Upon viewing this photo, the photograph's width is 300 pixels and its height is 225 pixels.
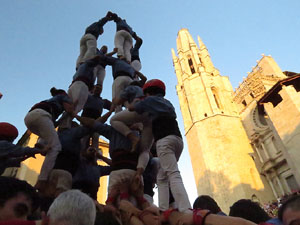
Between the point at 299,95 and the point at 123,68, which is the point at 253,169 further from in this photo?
the point at 123,68

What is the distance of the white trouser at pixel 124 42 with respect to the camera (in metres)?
7.14

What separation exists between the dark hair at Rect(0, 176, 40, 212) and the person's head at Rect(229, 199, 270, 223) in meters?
2.73

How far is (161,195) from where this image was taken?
3.81m

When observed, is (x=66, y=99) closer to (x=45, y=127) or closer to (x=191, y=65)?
(x=45, y=127)

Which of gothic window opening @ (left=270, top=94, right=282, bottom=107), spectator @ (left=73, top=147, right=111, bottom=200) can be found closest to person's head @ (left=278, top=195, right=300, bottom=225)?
spectator @ (left=73, top=147, right=111, bottom=200)

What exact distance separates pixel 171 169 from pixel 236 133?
32.4 m

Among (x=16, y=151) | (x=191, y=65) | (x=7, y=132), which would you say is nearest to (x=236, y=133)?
(x=191, y=65)

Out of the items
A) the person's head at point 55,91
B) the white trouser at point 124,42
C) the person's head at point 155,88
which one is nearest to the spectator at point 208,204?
the person's head at point 155,88

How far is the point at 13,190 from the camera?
2.08 metres

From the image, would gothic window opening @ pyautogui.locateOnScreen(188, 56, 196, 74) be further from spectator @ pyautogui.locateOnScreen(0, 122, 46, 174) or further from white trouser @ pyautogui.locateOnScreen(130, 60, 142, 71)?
spectator @ pyautogui.locateOnScreen(0, 122, 46, 174)

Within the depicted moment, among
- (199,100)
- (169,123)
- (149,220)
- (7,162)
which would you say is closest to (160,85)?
(169,123)

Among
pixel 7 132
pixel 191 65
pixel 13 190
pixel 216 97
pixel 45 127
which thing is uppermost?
pixel 191 65

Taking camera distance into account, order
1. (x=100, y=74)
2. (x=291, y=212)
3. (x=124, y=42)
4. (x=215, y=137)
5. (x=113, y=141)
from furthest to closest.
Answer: (x=215, y=137), (x=124, y=42), (x=100, y=74), (x=113, y=141), (x=291, y=212)

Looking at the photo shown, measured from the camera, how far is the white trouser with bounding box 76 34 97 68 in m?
6.16
